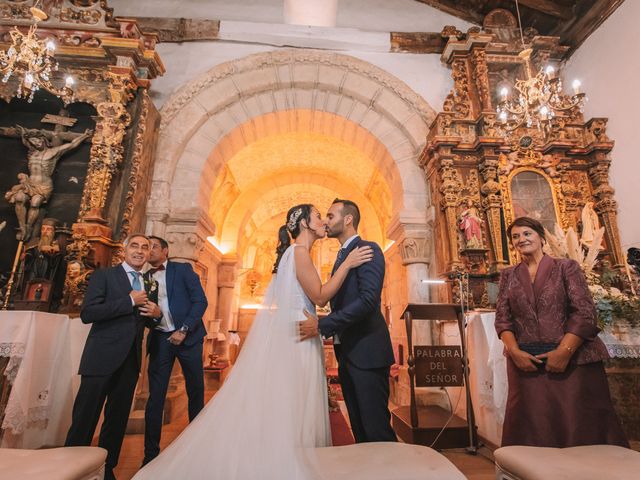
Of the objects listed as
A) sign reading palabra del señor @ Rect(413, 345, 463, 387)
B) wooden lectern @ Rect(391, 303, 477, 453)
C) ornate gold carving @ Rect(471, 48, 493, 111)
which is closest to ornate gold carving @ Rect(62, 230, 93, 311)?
wooden lectern @ Rect(391, 303, 477, 453)

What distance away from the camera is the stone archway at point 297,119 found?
5723 mm

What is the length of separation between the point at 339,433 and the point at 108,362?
2130mm

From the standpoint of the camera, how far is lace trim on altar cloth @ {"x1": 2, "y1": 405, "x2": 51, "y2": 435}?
262 cm

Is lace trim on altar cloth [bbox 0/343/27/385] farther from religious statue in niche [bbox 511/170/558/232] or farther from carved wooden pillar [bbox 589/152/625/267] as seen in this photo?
carved wooden pillar [bbox 589/152/625/267]

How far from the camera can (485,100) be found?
607 centimetres

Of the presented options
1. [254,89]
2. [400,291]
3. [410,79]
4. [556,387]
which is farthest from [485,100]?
[556,387]

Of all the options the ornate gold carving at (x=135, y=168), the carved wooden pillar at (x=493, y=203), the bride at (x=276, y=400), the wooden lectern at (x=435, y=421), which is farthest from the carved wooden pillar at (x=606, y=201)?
the ornate gold carving at (x=135, y=168)

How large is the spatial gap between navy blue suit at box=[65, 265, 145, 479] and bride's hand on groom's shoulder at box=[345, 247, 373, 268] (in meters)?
1.73

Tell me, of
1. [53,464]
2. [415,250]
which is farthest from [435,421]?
[53,464]

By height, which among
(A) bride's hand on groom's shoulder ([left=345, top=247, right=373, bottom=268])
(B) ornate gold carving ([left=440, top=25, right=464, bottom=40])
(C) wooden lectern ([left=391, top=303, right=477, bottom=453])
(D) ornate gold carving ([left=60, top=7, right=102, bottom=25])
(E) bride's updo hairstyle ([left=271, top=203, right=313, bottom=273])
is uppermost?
(B) ornate gold carving ([left=440, top=25, right=464, bottom=40])

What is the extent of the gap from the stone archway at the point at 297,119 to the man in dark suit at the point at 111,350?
2.89 meters

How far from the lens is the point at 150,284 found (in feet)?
9.60

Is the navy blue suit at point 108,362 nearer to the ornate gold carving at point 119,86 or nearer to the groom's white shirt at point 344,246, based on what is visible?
the groom's white shirt at point 344,246

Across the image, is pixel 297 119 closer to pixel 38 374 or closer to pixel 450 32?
pixel 450 32
